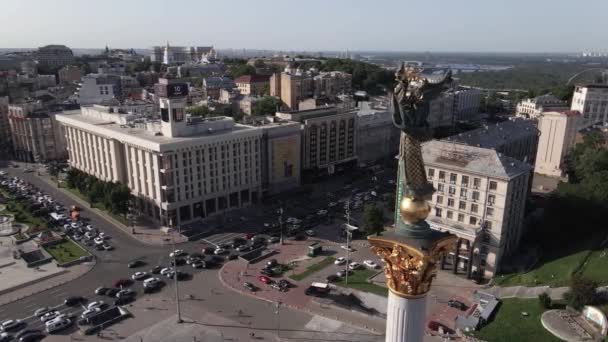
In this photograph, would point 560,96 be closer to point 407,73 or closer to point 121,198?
point 121,198

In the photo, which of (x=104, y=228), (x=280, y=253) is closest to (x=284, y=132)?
(x=280, y=253)

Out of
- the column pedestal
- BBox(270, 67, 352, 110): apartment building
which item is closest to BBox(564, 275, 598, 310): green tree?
the column pedestal

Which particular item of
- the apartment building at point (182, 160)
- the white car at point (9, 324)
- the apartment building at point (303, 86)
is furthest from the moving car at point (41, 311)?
the apartment building at point (303, 86)

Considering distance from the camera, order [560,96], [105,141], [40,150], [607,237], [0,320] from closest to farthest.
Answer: [0,320] < [607,237] < [105,141] < [40,150] < [560,96]

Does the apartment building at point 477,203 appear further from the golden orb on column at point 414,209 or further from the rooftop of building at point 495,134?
the golden orb on column at point 414,209

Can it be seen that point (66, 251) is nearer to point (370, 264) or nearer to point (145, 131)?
point (145, 131)

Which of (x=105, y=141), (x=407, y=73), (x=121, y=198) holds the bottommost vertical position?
(x=121, y=198)
